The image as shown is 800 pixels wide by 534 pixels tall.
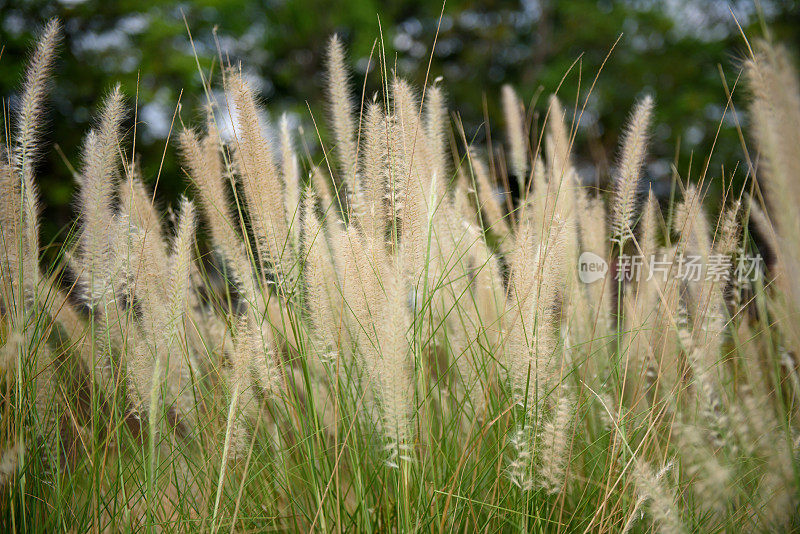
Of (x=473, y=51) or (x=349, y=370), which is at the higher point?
(x=473, y=51)

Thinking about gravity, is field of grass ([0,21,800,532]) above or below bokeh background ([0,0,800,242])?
below

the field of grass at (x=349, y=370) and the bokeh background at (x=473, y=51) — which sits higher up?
the bokeh background at (x=473, y=51)

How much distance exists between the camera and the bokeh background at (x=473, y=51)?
9617 millimetres

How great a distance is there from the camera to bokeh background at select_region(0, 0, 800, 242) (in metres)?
9.62

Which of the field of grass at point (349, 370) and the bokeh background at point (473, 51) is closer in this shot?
the field of grass at point (349, 370)

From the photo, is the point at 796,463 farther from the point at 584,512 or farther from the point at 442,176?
the point at 442,176

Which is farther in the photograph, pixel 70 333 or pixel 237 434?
pixel 70 333

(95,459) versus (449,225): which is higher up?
(449,225)

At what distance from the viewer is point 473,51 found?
13500 mm

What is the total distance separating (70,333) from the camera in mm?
1676

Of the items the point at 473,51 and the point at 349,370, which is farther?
the point at 473,51

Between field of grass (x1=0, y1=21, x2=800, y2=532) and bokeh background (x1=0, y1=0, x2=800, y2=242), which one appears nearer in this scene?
field of grass (x1=0, y1=21, x2=800, y2=532)

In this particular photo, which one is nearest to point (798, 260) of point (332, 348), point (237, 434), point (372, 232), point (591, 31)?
point (372, 232)

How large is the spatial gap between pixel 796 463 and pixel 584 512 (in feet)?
1.50
